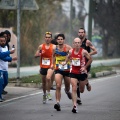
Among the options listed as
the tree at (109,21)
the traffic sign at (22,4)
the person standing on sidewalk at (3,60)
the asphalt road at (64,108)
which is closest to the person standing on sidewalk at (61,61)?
the asphalt road at (64,108)

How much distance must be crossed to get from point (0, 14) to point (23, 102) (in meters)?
17.6

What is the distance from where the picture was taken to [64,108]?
13523 mm

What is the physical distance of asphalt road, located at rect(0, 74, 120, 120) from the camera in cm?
1199

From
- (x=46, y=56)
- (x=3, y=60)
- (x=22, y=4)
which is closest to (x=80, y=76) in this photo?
(x=46, y=56)

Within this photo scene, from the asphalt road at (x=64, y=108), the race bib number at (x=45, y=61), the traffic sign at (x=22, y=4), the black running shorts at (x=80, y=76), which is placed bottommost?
the asphalt road at (x=64, y=108)

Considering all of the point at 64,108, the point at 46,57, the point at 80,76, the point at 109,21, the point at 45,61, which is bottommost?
the point at 64,108

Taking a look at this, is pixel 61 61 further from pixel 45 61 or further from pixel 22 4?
pixel 22 4

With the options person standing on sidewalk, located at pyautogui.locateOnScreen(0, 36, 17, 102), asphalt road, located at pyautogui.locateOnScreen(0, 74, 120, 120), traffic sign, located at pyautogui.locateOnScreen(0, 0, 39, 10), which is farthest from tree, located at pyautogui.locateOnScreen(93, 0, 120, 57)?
person standing on sidewalk, located at pyautogui.locateOnScreen(0, 36, 17, 102)

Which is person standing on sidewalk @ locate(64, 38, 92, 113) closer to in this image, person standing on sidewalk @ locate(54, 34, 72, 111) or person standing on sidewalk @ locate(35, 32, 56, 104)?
person standing on sidewalk @ locate(54, 34, 72, 111)

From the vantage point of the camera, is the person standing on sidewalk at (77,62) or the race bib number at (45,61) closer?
the person standing on sidewalk at (77,62)

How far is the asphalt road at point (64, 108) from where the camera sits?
39.3ft

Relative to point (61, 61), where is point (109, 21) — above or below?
above

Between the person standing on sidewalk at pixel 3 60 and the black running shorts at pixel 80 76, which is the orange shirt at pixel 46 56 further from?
the black running shorts at pixel 80 76

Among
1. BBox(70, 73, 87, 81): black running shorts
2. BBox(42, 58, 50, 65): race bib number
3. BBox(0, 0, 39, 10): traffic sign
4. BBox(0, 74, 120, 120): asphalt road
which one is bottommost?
BBox(0, 74, 120, 120): asphalt road
